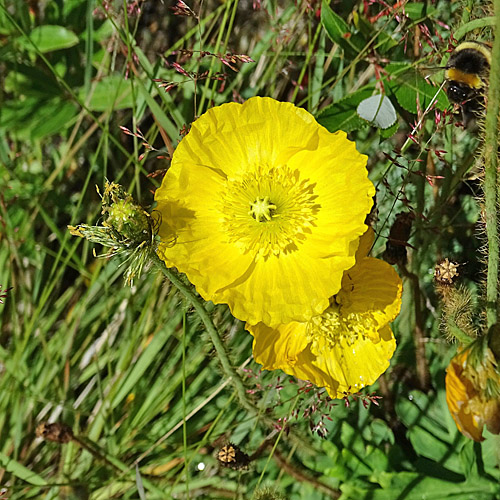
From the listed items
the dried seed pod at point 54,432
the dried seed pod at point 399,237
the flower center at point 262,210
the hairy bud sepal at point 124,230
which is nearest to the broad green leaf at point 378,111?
the dried seed pod at point 399,237

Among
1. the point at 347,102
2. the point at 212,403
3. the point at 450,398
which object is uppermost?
the point at 347,102

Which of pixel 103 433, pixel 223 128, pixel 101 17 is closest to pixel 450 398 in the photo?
pixel 223 128

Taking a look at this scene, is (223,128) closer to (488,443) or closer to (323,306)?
(323,306)

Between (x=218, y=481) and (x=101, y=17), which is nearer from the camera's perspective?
(x=218, y=481)

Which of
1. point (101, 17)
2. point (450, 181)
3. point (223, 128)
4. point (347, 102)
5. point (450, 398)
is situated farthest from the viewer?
point (101, 17)

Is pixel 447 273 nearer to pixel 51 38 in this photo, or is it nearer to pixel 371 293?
pixel 371 293

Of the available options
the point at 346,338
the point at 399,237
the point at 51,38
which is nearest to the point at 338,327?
the point at 346,338

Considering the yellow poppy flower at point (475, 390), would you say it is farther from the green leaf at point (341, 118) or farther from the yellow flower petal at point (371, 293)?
the green leaf at point (341, 118)

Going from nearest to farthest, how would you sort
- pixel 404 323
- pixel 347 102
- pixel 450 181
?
pixel 347 102 → pixel 450 181 → pixel 404 323
